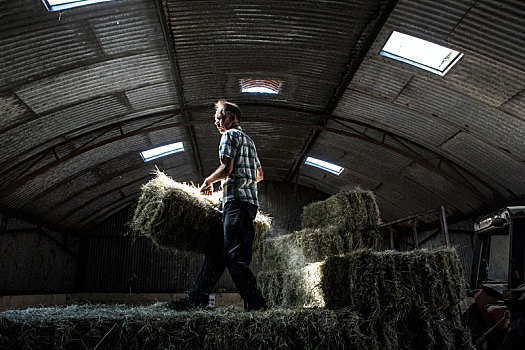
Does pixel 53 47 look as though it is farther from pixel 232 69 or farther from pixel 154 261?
pixel 154 261

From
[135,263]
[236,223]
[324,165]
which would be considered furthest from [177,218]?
[135,263]

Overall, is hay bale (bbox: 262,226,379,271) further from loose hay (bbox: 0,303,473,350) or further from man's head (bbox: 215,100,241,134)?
loose hay (bbox: 0,303,473,350)

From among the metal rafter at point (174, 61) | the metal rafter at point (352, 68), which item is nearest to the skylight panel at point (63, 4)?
the metal rafter at point (174, 61)

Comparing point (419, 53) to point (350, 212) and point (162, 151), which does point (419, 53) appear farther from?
point (162, 151)

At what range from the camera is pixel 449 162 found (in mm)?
10844

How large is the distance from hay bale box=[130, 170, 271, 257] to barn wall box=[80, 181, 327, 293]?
1245cm

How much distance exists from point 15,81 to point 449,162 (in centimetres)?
1023

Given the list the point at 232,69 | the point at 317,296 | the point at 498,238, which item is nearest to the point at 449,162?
the point at 498,238

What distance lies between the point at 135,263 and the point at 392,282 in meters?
14.6

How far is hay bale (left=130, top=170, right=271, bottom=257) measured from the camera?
4.23 meters

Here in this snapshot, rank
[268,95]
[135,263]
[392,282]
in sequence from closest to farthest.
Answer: [392,282] < [268,95] < [135,263]

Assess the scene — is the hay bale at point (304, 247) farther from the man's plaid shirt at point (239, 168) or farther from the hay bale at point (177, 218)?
the man's plaid shirt at point (239, 168)

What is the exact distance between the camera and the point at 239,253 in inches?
146

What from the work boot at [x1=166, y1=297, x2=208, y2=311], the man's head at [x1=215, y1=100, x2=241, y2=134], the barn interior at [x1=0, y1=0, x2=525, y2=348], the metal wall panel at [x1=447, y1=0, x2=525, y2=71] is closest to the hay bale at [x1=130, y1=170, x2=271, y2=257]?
the work boot at [x1=166, y1=297, x2=208, y2=311]
